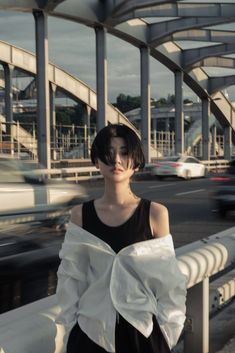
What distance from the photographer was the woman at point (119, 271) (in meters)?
2.28

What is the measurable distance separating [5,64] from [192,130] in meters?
47.5

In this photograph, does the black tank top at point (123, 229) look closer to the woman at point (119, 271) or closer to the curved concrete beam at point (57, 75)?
the woman at point (119, 271)

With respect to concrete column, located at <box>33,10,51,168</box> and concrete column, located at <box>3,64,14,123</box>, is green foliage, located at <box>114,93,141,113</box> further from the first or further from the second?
concrete column, located at <box>33,10,51,168</box>

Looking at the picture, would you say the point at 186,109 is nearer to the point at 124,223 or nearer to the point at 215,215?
the point at 215,215

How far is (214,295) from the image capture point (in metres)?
4.61

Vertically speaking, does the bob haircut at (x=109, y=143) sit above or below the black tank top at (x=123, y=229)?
above

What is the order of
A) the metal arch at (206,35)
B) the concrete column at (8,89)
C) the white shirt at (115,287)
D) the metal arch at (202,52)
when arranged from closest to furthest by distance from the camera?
the white shirt at (115,287)
the concrete column at (8,89)
the metal arch at (206,35)
the metal arch at (202,52)

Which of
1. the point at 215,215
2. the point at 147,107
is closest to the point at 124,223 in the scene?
the point at 215,215

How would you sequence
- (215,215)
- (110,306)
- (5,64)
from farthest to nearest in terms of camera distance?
(5,64)
(215,215)
(110,306)


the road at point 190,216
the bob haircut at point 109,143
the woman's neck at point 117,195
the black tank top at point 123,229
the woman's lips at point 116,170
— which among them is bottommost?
the road at point 190,216

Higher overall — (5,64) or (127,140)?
(5,64)

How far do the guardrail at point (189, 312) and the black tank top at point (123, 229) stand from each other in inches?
17.9

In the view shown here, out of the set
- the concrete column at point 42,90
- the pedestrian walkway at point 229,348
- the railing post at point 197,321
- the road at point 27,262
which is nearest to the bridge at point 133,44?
the concrete column at point 42,90

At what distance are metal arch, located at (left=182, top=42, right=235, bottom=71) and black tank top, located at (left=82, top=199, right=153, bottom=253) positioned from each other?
39476 millimetres
